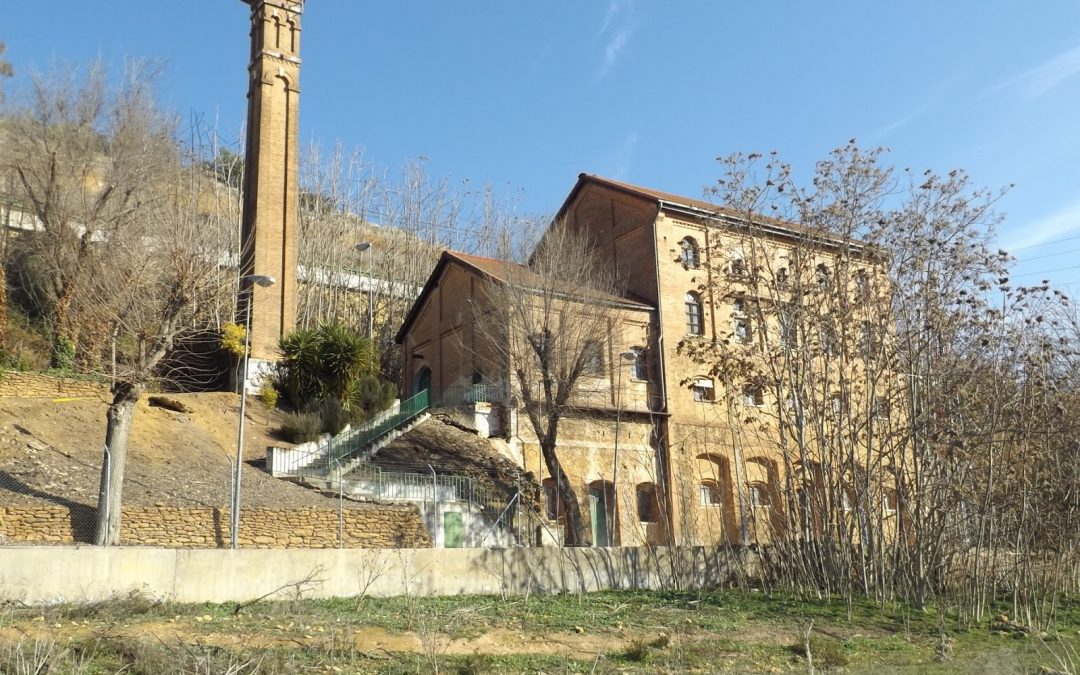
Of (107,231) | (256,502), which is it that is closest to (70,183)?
(107,231)

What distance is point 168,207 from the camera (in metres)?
35.9

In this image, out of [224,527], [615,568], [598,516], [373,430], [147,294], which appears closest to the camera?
[615,568]

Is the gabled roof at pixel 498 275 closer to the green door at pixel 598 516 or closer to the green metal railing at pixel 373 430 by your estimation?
the green metal railing at pixel 373 430

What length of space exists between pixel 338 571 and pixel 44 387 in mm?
15401

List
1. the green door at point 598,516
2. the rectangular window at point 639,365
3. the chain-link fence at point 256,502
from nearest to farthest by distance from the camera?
the chain-link fence at point 256,502 < the green door at point 598,516 < the rectangular window at point 639,365

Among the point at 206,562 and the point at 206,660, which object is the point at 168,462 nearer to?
the point at 206,562

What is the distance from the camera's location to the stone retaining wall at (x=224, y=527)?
16.5 meters

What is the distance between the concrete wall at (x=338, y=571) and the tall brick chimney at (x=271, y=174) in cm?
1751

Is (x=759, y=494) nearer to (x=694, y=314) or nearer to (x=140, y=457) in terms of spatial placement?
(x=694, y=314)

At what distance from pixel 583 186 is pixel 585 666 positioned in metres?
26.9

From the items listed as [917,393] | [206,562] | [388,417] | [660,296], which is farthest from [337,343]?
[917,393]

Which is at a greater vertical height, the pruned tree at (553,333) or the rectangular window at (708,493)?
the pruned tree at (553,333)

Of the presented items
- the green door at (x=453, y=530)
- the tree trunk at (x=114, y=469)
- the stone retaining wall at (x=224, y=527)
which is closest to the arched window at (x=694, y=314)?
the green door at (x=453, y=530)

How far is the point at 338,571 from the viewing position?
14617 mm
